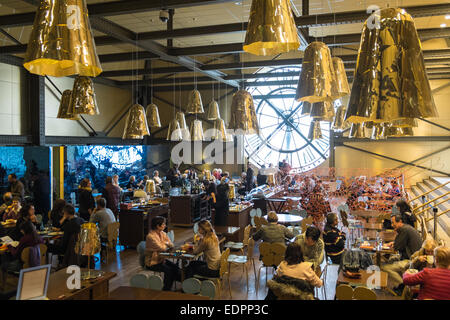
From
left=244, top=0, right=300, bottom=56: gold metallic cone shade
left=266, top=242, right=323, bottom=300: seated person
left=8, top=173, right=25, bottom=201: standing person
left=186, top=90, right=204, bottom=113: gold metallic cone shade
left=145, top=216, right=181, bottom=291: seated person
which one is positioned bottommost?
left=145, top=216, right=181, bottom=291: seated person

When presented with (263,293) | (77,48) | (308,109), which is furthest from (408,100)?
(263,293)

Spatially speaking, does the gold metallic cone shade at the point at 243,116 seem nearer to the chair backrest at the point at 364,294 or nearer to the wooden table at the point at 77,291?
the chair backrest at the point at 364,294

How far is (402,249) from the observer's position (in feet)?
18.4

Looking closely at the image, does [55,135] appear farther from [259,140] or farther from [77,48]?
[77,48]

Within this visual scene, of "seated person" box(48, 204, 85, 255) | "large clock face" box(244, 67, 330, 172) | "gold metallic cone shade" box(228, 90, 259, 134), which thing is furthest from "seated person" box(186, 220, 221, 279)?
"large clock face" box(244, 67, 330, 172)

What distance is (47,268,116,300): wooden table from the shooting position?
148 inches

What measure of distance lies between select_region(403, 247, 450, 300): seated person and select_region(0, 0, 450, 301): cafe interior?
0.5 inches

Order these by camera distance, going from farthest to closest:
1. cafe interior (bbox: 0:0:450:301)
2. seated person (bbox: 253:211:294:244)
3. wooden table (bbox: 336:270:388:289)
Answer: seated person (bbox: 253:211:294:244) → wooden table (bbox: 336:270:388:289) → cafe interior (bbox: 0:0:450:301)

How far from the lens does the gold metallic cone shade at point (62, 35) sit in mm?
1752

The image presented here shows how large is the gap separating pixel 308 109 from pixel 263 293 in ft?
11.6

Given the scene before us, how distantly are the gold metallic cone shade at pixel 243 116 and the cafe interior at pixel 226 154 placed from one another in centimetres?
1

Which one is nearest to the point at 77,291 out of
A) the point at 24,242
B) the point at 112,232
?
the point at 24,242

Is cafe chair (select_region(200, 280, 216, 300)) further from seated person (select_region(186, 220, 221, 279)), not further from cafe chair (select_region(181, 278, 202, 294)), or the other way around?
seated person (select_region(186, 220, 221, 279))
